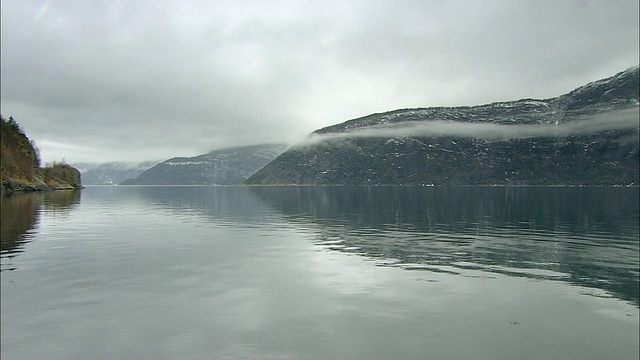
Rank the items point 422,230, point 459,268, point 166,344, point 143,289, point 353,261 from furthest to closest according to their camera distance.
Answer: point 422,230
point 353,261
point 459,268
point 143,289
point 166,344

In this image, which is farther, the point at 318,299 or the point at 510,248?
the point at 510,248

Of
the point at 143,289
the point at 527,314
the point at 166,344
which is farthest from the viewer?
Result: the point at 143,289

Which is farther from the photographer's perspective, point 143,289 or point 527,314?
point 143,289

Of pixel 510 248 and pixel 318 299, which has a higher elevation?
pixel 318 299

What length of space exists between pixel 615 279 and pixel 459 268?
1113cm

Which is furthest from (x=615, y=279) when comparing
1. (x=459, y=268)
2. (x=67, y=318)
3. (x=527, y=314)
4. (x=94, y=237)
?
(x=94, y=237)

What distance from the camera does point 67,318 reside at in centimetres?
1998

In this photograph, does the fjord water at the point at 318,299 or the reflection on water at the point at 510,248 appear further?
the reflection on water at the point at 510,248

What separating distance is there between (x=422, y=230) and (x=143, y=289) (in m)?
42.7

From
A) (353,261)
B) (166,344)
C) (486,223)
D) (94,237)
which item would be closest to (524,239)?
(486,223)

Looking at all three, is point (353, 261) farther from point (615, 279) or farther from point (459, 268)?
point (615, 279)

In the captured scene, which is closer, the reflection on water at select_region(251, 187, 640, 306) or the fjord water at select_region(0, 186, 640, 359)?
the fjord water at select_region(0, 186, 640, 359)

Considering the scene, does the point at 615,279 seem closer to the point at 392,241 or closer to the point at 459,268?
the point at 459,268

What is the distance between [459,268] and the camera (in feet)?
109
